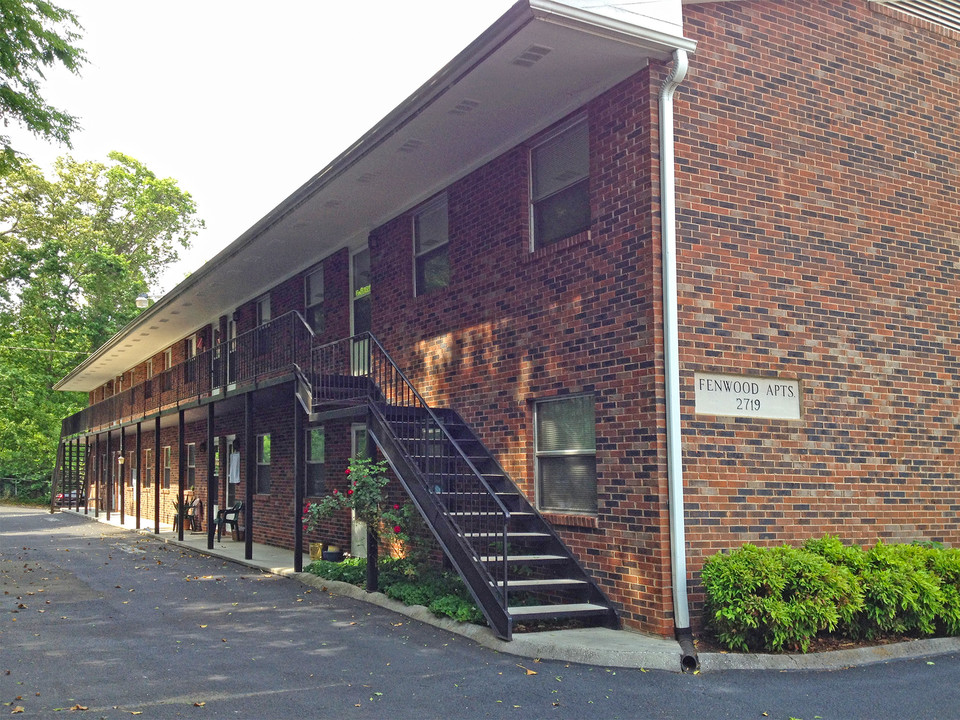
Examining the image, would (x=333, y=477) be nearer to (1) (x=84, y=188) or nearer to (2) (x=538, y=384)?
(2) (x=538, y=384)

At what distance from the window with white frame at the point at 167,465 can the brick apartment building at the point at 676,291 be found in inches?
627

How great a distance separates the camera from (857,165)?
34.4 feet

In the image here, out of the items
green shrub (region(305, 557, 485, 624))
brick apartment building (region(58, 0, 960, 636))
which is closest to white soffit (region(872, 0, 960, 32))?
brick apartment building (region(58, 0, 960, 636))

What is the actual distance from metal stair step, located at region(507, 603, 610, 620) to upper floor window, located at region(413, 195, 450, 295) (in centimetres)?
542

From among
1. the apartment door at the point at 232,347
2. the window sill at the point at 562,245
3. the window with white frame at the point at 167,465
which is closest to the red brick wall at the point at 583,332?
the window sill at the point at 562,245

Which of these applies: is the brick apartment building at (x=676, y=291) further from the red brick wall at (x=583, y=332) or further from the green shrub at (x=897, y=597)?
the green shrub at (x=897, y=597)

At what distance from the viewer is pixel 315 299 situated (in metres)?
18.0

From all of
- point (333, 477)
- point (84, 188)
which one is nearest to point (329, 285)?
point (333, 477)

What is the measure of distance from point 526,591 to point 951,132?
7551 mm

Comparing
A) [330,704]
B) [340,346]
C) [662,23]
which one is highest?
[662,23]

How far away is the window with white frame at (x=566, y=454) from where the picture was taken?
9867mm

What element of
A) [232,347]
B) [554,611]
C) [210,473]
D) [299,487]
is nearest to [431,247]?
[299,487]

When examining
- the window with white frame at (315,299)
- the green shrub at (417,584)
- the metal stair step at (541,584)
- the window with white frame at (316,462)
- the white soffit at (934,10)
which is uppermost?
the white soffit at (934,10)

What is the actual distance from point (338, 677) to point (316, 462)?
10077mm
